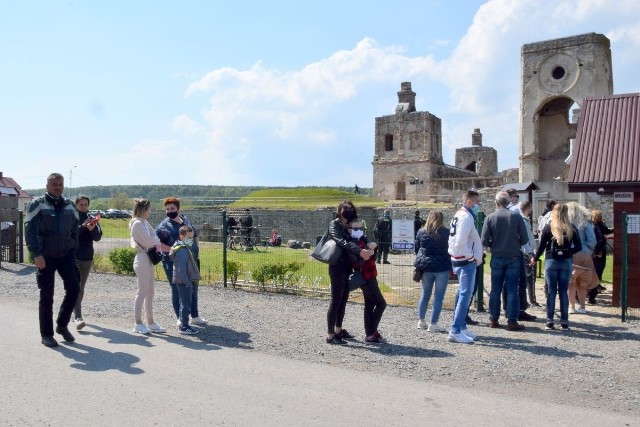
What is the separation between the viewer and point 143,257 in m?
8.14

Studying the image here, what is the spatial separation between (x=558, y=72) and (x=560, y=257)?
24394 mm

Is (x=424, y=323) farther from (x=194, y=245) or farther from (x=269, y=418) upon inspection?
(x=269, y=418)

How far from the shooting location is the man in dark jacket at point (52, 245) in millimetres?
7125

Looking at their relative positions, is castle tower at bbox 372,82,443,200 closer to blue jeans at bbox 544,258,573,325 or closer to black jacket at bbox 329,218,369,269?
blue jeans at bbox 544,258,573,325

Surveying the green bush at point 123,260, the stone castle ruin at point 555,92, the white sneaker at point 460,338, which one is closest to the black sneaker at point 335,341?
the white sneaker at point 460,338

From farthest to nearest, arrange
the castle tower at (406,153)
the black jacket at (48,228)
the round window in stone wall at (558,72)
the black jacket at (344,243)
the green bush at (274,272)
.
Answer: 1. the castle tower at (406,153)
2. the round window in stone wall at (558,72)
3. the green bush at (274,272)
4. the black jacket at (344,243)
5. the black jacket at (48,228)

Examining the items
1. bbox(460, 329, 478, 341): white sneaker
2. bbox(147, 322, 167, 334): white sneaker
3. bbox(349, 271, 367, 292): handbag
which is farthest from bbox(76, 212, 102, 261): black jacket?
A: bbox(460, 329, 478, 341): white sneaker

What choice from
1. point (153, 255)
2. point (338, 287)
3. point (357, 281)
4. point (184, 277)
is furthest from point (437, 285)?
point (153, 255)

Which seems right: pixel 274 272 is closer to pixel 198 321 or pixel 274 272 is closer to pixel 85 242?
pixel 198 321

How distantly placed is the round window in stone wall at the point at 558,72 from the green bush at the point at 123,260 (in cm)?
2312

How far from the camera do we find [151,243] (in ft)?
26.5

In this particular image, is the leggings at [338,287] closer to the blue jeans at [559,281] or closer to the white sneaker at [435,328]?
the white sneaker at [435,328]

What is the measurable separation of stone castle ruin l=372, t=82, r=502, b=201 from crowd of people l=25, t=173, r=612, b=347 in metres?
37.9

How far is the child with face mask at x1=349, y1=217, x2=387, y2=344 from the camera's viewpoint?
7.48 meters
